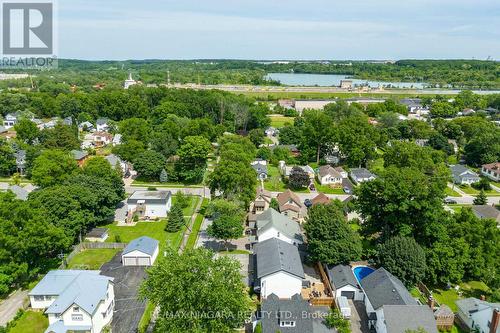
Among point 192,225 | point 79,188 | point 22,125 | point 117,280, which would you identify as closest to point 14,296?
point 117,280

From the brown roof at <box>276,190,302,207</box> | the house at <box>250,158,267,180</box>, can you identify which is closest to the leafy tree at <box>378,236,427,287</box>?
the brown roof at <box>276,190,302,207</box>

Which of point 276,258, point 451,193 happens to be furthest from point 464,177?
point 276,258

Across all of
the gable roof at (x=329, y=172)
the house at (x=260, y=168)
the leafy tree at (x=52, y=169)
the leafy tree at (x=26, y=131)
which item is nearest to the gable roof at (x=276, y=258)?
the leafy tree at (x=52, y=169)

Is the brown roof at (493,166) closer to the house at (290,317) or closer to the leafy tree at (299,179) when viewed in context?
the leafy tree at (299,179)

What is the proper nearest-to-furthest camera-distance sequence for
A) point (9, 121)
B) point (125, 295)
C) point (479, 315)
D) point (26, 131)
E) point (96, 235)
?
point (479, 315) → point (125, 295) → point (96, 235) → point (26, 131) → point (9, 121)

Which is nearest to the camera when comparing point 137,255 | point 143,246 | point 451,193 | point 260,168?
point 137,255

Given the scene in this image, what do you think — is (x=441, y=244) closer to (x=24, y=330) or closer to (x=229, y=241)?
(x=229, y=241)

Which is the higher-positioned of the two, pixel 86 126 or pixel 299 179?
pixel 86 126

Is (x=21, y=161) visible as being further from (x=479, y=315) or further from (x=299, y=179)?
(x=479, y=315)
